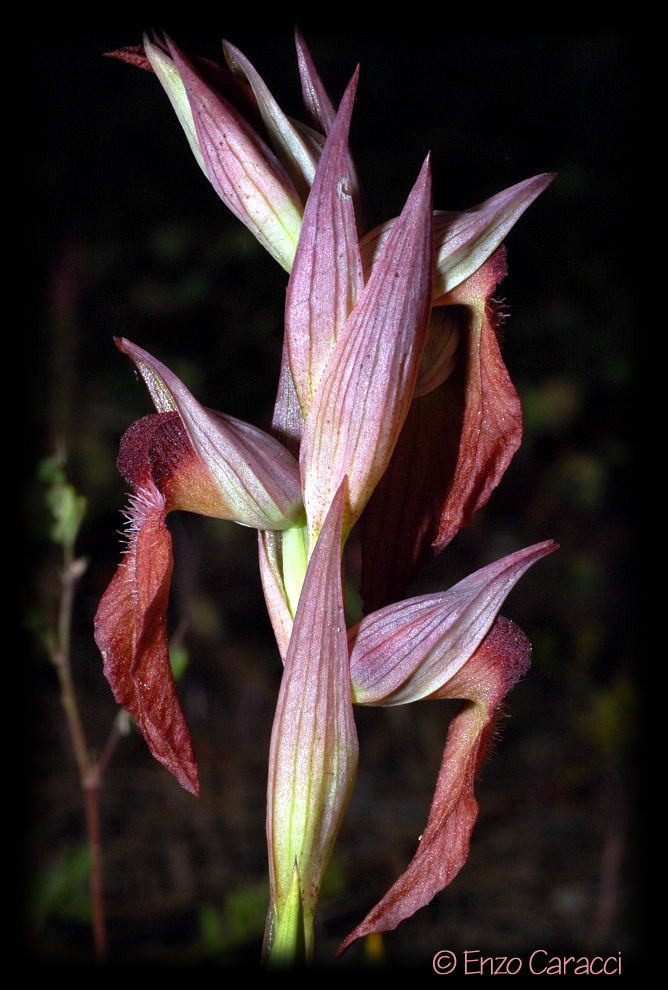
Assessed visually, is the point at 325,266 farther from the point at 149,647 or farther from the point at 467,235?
the point at 149,647

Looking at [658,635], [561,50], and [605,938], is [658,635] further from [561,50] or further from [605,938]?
[561,50]

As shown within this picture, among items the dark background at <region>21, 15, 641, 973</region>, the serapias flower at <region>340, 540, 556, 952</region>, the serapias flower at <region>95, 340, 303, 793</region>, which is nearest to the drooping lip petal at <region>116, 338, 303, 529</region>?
the serapias flower at <region>95, 340, 303, 793</region>

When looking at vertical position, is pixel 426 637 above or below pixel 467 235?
below

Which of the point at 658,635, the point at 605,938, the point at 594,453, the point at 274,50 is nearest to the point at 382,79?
the point at 274,50

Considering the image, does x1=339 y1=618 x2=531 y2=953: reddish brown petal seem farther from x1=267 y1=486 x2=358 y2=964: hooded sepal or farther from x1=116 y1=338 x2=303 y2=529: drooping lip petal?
x1=116 y1=338 x2=303 y2=529: drooping lip petal

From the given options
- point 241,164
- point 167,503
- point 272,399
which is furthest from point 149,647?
point 272,399

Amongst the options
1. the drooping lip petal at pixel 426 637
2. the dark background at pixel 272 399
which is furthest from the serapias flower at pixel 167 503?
the dark background at pixel 272 399
